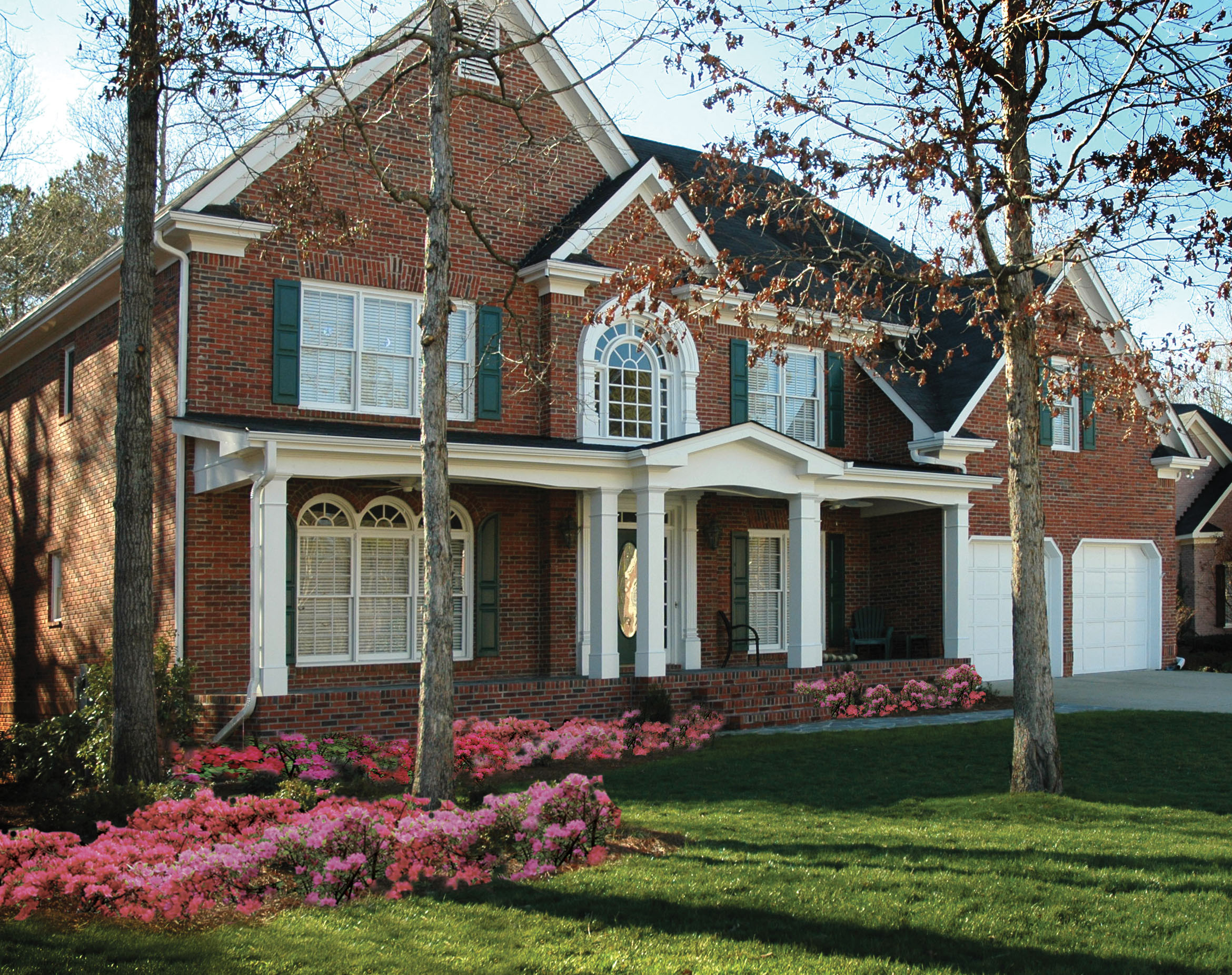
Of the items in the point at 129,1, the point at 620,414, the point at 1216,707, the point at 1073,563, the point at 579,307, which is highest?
the point at 129,1

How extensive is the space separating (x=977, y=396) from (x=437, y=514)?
13301mm

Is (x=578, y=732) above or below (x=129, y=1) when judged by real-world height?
below

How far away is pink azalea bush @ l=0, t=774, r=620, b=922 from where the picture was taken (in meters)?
6.82

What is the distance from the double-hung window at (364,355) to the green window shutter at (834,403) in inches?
256

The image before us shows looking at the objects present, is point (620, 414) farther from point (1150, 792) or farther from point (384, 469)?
point (1150, 792)

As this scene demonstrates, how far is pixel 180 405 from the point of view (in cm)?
1451

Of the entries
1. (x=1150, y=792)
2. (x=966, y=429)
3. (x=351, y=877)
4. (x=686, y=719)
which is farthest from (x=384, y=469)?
(x=966, y=429)

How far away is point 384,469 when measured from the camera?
44.9 feet

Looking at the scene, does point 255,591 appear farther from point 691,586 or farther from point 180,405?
point 691,586

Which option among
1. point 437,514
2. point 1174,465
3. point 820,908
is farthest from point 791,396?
point 820,908

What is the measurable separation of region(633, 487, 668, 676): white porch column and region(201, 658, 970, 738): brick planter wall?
0.29m

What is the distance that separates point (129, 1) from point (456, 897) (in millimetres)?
8221

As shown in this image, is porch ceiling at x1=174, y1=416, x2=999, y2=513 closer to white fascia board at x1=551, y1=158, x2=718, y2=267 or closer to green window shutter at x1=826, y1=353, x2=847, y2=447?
green window shutter at x1=826, y1=353, x2=847, y2=447

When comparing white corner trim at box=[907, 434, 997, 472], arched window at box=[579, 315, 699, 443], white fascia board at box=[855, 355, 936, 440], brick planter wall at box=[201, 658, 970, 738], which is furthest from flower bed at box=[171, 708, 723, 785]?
white fascia board at box=[855, 355, 936, 440]
